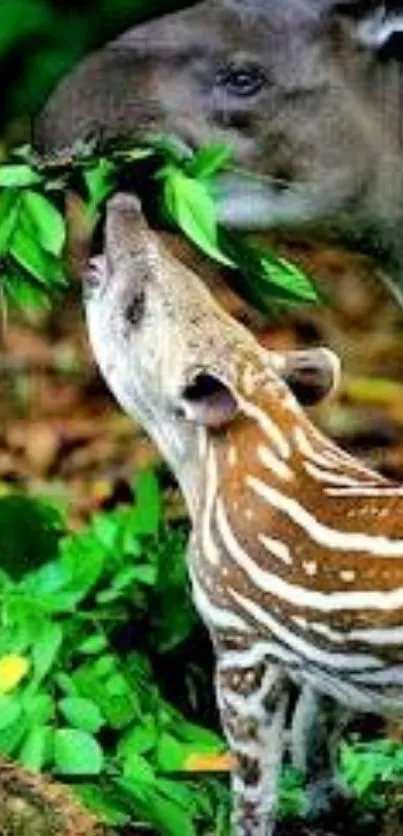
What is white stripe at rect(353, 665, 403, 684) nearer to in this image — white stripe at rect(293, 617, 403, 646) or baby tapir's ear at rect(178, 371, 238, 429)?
white stripe at rect(293, 617, 403, 646)

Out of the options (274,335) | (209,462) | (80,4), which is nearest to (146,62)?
(209,462)

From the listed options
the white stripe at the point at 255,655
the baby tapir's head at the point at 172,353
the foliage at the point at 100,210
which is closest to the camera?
the white stripe at the point at 255,655

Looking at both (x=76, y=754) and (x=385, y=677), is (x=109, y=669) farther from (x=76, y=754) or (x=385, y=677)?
(x=385, y=677)

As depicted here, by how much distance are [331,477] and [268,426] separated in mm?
167

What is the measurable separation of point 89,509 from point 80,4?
11.2 feet

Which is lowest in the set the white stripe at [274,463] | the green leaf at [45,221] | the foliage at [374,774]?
the foliage at [374,774]

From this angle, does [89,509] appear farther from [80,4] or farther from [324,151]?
[80,4]

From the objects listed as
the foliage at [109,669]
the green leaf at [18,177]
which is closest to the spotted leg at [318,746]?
the foliage at [109,669]

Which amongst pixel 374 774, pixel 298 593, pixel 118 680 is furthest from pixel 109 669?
pixel 298 593

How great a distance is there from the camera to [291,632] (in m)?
5.46

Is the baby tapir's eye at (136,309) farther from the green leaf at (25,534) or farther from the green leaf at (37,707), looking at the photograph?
the green leaf at (25,534)

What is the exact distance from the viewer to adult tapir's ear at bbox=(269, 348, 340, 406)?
5.82m

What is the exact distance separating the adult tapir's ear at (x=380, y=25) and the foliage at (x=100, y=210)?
114 centimetres

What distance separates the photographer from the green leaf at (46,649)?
6.42 metres
